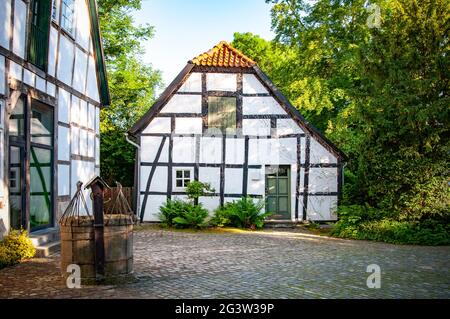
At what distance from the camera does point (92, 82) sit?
15641 millimetres

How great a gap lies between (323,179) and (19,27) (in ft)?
39.3

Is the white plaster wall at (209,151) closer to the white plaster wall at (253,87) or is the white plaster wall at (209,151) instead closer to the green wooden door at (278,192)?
the green wooden door at (278,192)

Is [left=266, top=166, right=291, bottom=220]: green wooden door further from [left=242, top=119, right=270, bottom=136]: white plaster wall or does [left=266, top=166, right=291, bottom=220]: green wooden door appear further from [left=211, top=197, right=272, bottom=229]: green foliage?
[left=242, top=119, right=270, bottom=136]: white plaster wall

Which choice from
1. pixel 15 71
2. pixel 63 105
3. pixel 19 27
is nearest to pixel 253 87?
pixel 63 105

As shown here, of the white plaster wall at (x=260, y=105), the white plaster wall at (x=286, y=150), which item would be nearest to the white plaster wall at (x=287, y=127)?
the white plaster wall at (x=286, y=150)

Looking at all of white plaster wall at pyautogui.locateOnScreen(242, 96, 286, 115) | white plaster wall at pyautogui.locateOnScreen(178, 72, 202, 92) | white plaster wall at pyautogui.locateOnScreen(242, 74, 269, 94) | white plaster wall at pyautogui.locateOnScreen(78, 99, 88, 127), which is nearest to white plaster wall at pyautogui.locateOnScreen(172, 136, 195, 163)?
white plaster wall at pyautogui.locateOnScreen(178, 72, 202, 92)

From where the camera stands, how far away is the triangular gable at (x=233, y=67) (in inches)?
690

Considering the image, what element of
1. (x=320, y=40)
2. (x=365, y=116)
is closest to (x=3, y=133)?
(x=365, y=116)

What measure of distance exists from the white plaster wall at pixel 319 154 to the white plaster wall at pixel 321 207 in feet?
4.74

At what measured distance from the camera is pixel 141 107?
26.8 m

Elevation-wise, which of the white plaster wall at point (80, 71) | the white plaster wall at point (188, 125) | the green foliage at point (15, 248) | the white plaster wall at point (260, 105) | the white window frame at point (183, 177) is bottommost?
the green foliage at point (15, 248)

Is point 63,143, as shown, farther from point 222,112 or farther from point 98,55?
point 222,112

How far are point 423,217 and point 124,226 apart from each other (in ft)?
32.0

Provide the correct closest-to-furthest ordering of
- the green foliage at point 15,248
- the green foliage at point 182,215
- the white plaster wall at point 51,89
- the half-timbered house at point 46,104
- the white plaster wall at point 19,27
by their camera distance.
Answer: the green foliage at point 15,248
the half-timbered house at point 46,104
the white plaster wall at point 19,27
the white plaster wall at point 51,89
the green foliage at point 182,215
